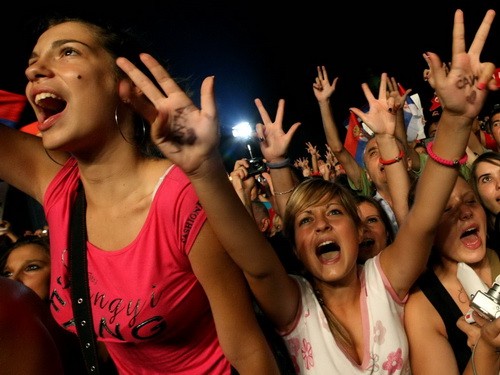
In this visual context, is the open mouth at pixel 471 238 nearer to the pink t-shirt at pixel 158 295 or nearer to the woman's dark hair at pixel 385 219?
the woman's dark hair at pixel 385 219

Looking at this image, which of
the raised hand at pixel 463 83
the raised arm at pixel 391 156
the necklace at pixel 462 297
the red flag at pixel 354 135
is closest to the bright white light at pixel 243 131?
the red flag at pixel 354 135

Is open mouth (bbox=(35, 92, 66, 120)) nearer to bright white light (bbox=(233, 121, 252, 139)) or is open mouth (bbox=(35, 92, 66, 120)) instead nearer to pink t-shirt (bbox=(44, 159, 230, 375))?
pink t-shirt (bbox=(44, 159, 230, 375))

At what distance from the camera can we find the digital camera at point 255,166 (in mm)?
3633

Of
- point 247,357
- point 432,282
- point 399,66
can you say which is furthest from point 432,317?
point 399,66

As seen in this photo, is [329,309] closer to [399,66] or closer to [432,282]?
[432,282]

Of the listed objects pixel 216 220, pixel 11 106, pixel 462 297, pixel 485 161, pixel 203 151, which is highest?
pixel 11 106

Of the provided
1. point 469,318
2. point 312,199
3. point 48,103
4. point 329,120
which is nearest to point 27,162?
point 48,103

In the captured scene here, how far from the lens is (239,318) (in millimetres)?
1257

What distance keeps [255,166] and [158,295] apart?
2.50m

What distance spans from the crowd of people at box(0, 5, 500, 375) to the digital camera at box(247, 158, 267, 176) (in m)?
1.44


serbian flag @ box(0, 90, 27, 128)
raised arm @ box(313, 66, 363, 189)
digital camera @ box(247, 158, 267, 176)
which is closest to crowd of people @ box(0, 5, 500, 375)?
serbian flag @ box(0, 90, 27, 128)

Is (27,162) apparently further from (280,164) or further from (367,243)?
(367,243)

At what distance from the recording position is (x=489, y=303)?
5.15 feet

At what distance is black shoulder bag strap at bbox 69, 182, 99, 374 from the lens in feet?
4.36
